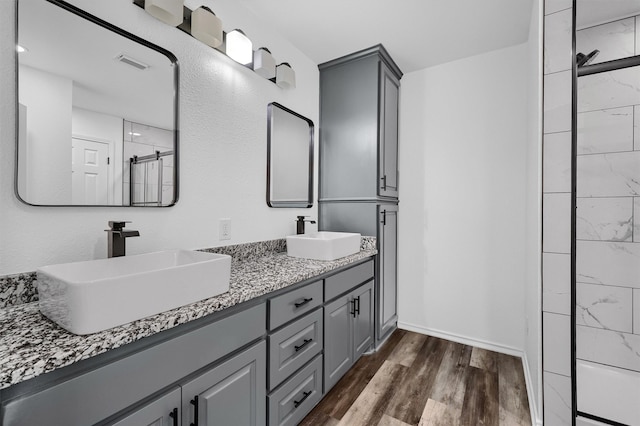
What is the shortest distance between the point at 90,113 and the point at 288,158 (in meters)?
1.26

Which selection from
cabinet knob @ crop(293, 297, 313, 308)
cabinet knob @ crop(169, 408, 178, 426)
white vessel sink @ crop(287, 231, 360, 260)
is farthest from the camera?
white vessel sink @ crop(287, 231, 360, 260)

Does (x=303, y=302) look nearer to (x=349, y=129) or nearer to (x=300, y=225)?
(x=300, y=225)

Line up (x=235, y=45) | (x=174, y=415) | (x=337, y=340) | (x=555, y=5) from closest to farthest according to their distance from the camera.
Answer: (x=174, y=415)
(x=555, y=5)
(x=235, y=45)
(x=337, y=340)

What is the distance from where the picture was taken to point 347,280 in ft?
6.27

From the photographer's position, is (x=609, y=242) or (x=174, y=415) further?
(x=609, y=242)

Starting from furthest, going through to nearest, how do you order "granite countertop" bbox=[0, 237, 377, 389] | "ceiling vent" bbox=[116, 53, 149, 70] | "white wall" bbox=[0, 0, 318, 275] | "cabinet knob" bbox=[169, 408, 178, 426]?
"ceiling vent" bbox=[116, 53, 149, 70] < "white wall" bbox=[0, 0, 318, 275] < "cabinet knob" bbox=[169, 408, 178, 426] < "granite countertop" bbox=[0, 237, 377, 389]

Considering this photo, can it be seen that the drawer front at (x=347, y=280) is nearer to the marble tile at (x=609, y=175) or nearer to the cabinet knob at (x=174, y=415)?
the cabinet knob at (x=174, y=415)

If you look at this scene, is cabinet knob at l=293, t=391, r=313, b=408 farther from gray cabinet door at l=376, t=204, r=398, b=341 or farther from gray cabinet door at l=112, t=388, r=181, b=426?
gray cabinet door at l=376, t=204, r=398, b=341

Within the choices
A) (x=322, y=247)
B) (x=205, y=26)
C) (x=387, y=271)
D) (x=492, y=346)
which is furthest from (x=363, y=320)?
(x=205, y=26)

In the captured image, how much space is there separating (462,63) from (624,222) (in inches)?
67.1

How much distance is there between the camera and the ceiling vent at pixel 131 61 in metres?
1.30

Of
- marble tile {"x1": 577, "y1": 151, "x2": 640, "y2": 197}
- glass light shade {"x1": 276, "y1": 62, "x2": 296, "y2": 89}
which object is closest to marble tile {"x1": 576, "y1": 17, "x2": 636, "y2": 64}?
marble tile {"x1": 577, "y1": 151, "x2": 640, "y2": 197}

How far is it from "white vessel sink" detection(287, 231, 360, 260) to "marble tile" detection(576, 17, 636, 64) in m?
1.50

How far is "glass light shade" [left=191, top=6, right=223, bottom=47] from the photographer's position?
1.48 meters
